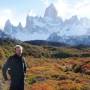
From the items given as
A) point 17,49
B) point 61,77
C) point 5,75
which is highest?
point 17,49

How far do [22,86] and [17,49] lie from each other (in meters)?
1.48

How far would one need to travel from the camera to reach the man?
1584cm

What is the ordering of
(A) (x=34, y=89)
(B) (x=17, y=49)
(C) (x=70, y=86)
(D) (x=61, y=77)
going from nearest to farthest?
(B) (x=17, y=49) < (A) (x=34, y=89) < (C) (x=70, y=86) < (D) (x=61, y=77)

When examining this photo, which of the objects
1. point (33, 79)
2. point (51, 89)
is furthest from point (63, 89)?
point (33, 79)

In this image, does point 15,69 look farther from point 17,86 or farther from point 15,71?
point 17,86

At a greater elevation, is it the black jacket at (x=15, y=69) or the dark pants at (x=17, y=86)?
the black jacket at (x=15, y=69)

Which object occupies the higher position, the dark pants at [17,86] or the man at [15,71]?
the man at [15,71]

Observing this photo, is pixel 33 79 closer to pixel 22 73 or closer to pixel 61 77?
pixel 61 77

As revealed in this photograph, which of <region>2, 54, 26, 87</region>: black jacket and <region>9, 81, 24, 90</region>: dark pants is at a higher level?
<region>2, 54, 26, 87</region>: black jacket

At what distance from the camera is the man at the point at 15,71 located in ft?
52.0

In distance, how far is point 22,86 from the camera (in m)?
15.9

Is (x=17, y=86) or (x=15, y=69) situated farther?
(x=15, y=69)

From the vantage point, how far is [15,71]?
633 inches

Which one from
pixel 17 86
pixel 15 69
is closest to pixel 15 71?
pixel 15 69
